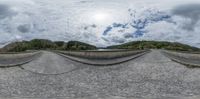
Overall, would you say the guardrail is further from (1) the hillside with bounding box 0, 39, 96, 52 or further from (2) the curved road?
(1) the hillside with bounding box 0, 39, 96, 52

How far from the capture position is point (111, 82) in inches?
474

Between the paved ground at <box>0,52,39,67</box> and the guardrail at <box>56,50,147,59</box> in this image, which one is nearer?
the paved ground at <box>0,52,39,67</box>

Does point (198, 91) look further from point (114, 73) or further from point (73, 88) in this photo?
point (73, 88)

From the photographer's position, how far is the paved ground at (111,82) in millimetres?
11234

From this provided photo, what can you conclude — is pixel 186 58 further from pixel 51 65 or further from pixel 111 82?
pixel 51 65

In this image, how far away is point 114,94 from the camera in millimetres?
11320

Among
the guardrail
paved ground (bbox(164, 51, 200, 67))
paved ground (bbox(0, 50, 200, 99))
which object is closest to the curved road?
paved ground (bbox(0, 50, 200, 99))

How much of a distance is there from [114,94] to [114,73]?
1434 millimetres

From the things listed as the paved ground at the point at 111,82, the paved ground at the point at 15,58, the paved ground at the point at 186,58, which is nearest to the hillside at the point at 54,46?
the paved ground at the point at 15,58

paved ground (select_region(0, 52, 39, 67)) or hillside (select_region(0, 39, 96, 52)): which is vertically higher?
hillside (select_region(0, 39, 96, 52))

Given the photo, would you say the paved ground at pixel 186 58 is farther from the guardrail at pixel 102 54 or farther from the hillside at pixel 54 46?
the hillside at pixel 54 46

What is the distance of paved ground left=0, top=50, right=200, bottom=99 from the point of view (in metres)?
11.2

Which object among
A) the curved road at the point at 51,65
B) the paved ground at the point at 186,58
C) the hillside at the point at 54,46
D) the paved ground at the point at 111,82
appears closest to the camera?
the paved ground at the point at 111,82

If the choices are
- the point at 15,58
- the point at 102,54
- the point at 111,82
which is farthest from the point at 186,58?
the point at 15,58
